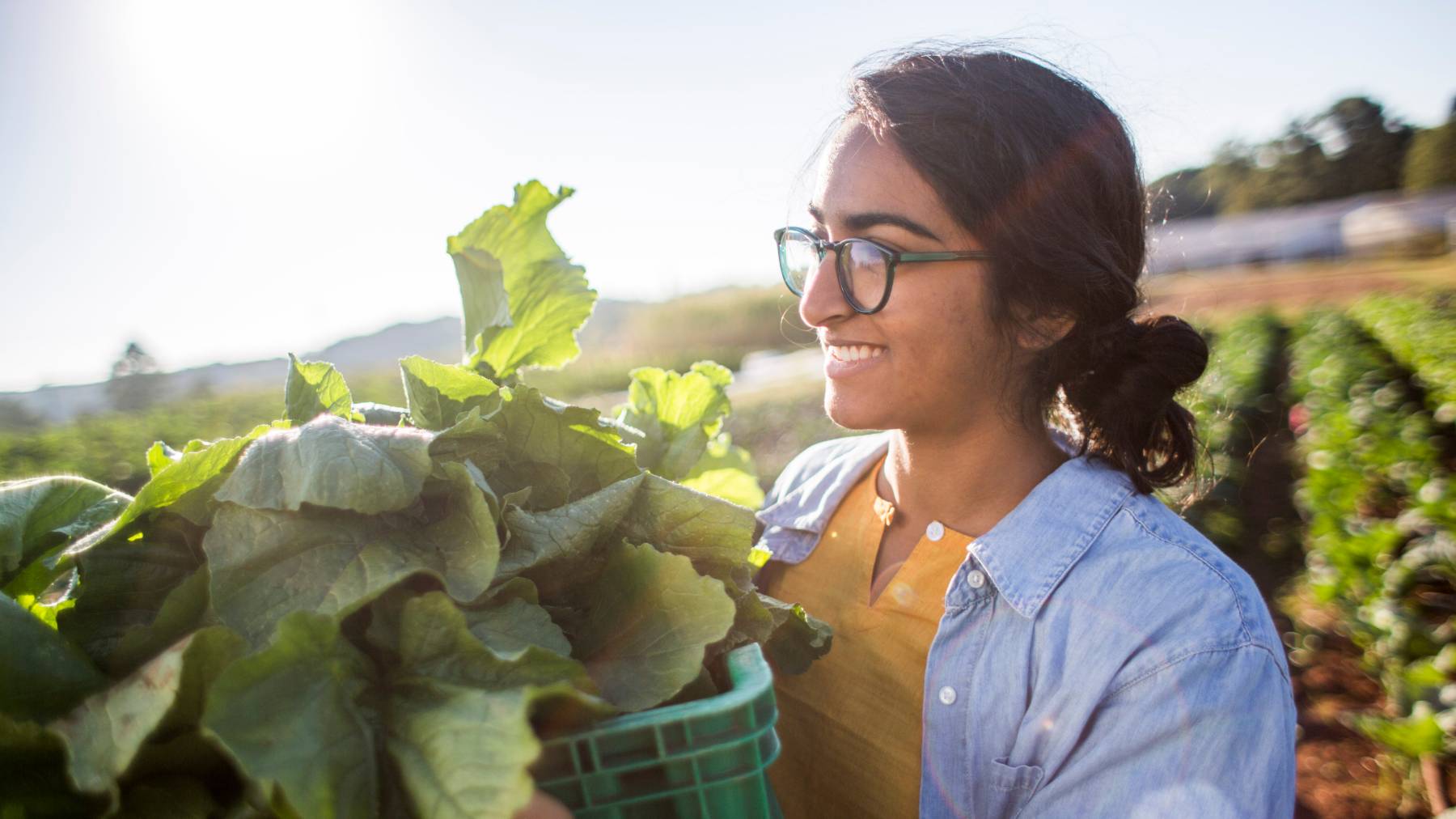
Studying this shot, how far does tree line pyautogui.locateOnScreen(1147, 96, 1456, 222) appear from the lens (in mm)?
53094

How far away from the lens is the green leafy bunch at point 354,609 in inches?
33.1

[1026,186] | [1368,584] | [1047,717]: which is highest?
[1026,186]

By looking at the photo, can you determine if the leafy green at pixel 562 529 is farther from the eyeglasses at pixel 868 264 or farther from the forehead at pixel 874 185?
the forehead at pixel 874 185

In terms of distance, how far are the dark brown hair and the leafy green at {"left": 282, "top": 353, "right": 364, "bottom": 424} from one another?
1.16 metres

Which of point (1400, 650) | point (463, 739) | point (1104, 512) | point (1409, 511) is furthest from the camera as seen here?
point (1409, 511)

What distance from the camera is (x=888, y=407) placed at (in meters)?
1.76

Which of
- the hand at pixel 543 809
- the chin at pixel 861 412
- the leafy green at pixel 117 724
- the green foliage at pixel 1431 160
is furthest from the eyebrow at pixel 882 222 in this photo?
the green foliage at pixel 1431 160

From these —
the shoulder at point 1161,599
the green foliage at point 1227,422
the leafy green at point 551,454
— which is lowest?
the green foliage at point 1227,422

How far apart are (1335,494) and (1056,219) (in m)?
5.31

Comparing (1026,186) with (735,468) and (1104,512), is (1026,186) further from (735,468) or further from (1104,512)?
(735,468)

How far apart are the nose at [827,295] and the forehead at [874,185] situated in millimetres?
95

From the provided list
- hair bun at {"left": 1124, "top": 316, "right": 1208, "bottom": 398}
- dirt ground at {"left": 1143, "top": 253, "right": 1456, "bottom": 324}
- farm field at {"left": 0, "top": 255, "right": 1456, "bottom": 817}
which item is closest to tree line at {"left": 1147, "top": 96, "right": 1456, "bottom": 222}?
dirt ground at {"left": 1143, "top": 253, "right": 1456, "bottom": 324}

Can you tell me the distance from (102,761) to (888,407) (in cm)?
137

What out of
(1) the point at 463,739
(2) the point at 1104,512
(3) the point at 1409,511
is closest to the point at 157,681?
(1) the point at 463,739
